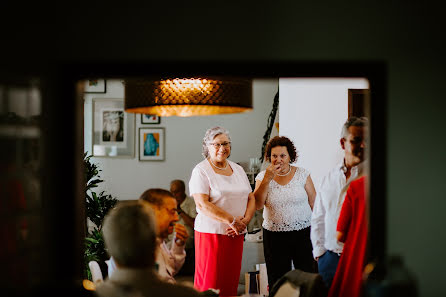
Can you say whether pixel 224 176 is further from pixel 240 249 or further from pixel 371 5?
pixel 371 5

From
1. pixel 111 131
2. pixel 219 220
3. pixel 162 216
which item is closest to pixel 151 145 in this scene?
pixel 111 131

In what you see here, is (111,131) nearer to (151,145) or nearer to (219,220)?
(151,145)

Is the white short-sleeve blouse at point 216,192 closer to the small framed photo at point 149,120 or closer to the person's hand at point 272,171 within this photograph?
the person's hand at point 272,171

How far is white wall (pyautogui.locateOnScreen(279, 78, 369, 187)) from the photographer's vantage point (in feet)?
16.8

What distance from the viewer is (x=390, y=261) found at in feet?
5.87

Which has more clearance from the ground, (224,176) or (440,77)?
(440,77)

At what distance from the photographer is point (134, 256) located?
1.80m

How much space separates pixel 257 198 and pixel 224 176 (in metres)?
0.52

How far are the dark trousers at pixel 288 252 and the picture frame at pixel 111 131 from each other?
Answer: 386 cm

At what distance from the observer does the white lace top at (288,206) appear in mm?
4305

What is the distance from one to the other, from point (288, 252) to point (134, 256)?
2.69 meters

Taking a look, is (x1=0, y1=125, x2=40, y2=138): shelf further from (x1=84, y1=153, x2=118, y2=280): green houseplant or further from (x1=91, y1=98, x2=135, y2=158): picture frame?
(x1=91, y1=98, x2=135, y2=158): picture frame

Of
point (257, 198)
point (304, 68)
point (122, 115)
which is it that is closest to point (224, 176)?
point (257, 198)

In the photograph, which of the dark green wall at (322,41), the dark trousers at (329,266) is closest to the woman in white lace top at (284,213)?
the dark trousers at (329,266)
